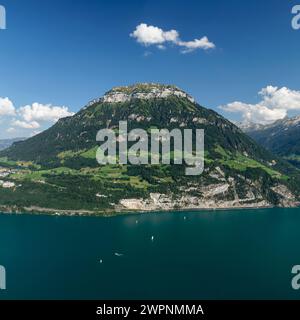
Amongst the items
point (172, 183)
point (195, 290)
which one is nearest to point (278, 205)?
point (172, 183)

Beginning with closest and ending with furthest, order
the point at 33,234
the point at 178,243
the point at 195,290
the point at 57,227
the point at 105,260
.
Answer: the point at 195,290 → the point at 105,260 → the point at 178,243 → the point at 33,234 → the point at 57,227

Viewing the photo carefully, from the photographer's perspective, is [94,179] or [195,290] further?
[94,179]

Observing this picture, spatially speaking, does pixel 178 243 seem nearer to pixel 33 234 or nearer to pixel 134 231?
pixel 134 231

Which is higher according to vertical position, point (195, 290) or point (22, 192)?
point (22, 192)
